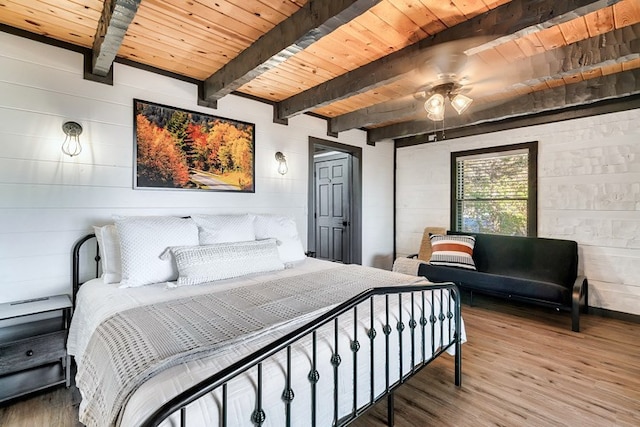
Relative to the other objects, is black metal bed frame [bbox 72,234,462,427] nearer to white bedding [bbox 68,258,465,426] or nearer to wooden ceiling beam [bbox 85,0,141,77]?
white bedding [bbox 68,258,465,426]

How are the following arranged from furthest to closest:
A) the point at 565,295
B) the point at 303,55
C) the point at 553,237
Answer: the point at 553,237 → the point at 565,295 → the point at 303,55

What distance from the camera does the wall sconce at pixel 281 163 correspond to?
12.6 feet

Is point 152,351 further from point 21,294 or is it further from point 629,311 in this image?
point 629,311

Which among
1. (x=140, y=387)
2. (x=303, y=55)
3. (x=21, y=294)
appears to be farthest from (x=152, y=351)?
(x=303, y=55)

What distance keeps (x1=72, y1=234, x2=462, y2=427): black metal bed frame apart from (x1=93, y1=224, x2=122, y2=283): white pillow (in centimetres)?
33

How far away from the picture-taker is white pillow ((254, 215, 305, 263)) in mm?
3033

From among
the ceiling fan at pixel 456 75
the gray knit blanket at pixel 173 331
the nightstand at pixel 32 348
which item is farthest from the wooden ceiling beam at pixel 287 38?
→ the nightstand at pixel 32 348

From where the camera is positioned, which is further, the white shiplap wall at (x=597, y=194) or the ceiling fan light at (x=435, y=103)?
the white shiplap wall at (x=597, y=194)

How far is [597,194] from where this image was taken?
3.56 m

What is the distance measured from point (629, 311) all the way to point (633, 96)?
2354 millimetres

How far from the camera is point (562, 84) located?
10.8 feet

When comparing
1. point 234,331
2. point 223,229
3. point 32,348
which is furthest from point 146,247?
point 234,331

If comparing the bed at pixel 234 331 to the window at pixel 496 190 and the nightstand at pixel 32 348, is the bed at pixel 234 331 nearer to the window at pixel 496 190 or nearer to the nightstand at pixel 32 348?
the nightstand at pixel 32 348

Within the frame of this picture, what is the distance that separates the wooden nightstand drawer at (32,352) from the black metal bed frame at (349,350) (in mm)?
414
